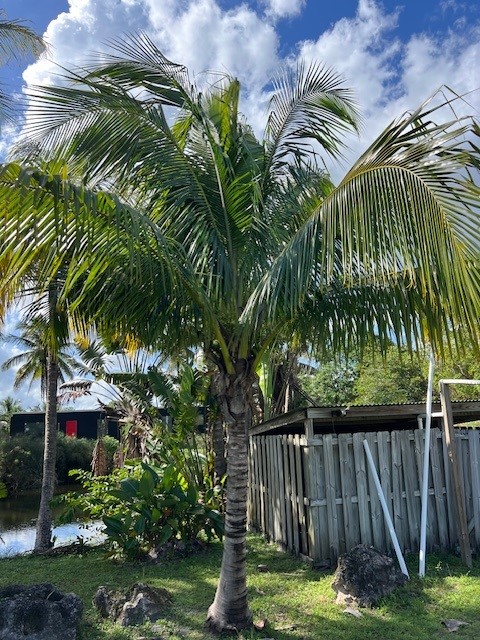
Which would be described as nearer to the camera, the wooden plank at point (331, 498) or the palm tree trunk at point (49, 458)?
the wooden plank at point (331, 498)

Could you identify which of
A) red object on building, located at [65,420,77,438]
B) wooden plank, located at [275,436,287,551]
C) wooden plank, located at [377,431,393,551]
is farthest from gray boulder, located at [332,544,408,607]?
red object on building, located at [65,420,77,438]

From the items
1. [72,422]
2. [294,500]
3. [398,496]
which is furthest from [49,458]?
[72,422]

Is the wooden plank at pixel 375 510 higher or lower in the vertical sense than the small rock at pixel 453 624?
higher

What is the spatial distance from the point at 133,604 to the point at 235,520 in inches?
55.7

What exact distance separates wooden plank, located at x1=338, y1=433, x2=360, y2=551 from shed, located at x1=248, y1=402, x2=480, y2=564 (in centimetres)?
1

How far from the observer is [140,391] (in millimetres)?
11922

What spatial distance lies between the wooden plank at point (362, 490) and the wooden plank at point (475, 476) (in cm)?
174

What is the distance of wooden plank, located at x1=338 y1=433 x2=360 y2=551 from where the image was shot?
752 cm

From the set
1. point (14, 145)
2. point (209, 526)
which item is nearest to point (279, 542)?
point (209, 526)

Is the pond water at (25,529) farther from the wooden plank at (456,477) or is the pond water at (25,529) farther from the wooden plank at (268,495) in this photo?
the wooden plank at (456,477)

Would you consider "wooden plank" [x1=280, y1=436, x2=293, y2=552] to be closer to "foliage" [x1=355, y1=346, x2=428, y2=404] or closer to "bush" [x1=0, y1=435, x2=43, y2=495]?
"foliage" [x1=355, y1=346, x2=428, y2=404]

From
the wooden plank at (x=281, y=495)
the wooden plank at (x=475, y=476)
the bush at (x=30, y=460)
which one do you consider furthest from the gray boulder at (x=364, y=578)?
the bush at (x=30, y=460)

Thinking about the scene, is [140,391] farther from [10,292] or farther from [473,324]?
[473,324]

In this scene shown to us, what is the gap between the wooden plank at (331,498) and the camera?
24.4 feet
